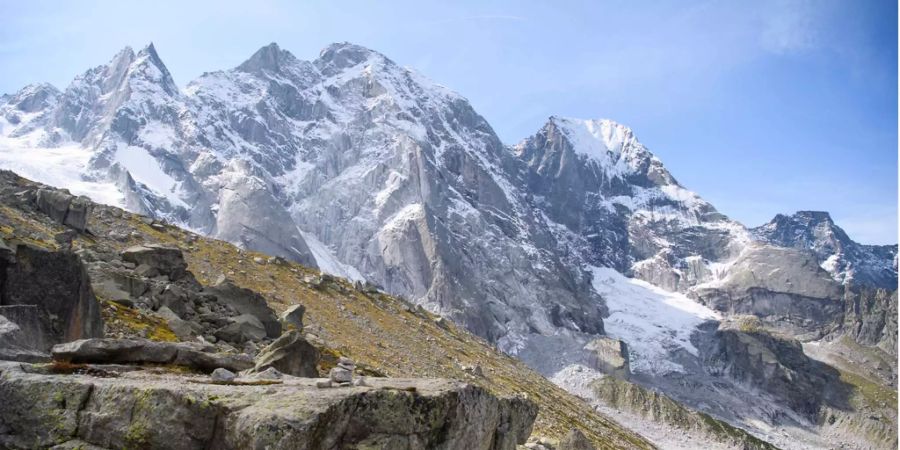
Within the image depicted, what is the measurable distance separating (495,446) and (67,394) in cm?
845

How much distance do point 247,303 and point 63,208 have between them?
22.3m

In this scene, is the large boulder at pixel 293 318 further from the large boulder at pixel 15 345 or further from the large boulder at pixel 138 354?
the large boulder at pixel 15 345

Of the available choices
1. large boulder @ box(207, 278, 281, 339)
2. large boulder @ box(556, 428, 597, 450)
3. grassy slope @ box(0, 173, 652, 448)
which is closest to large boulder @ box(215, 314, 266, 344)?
large boulder @ box(207, 278, 281, 339)

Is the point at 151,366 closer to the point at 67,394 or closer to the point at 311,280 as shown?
the point at 67,394

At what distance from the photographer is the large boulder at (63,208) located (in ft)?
144

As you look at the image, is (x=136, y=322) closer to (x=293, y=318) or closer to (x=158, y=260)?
(x=158, y=260)

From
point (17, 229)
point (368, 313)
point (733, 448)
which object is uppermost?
point (17, 229)

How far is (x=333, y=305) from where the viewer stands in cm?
6800

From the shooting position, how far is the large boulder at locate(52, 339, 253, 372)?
12.2 meters

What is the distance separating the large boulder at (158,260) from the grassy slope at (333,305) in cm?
688

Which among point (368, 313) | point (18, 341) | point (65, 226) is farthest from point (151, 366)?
point (368, 313)

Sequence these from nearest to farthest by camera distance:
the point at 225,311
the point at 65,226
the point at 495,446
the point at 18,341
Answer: the point at 18,341 < the point at 495,446 < the point at 225,311 < the point at 65,226

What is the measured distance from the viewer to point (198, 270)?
2174 inches

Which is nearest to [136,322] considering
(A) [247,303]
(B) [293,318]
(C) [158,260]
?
(A) [247,303]
